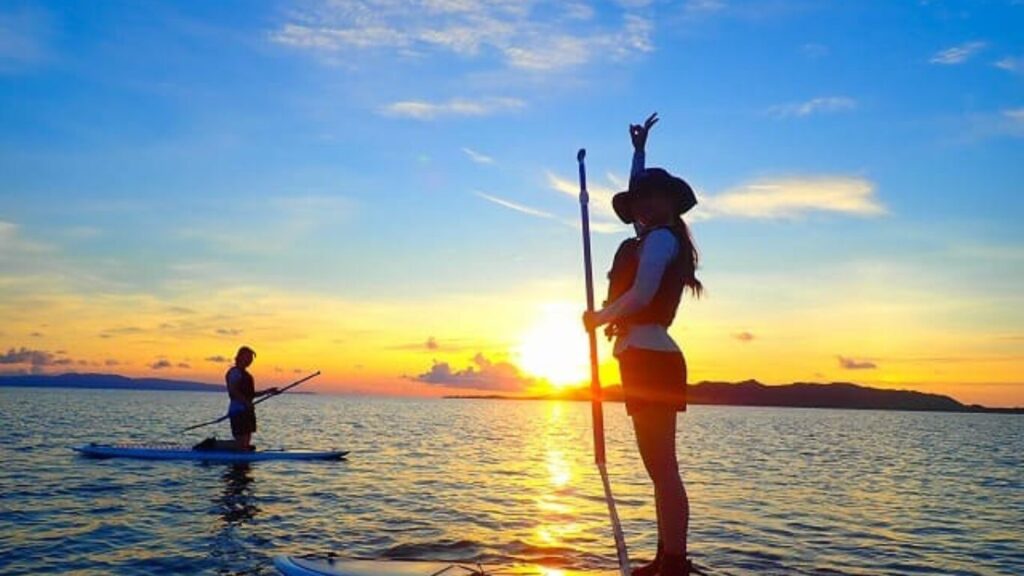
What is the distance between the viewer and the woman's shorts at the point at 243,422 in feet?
86.7

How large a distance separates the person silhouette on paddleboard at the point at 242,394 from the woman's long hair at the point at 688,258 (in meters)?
20.4

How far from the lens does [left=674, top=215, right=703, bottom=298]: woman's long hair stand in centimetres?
642

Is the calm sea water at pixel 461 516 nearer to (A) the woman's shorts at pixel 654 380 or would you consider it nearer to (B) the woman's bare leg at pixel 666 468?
(B) the woman's bare leg at pixel 666 468

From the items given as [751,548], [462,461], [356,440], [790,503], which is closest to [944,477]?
[790,503]

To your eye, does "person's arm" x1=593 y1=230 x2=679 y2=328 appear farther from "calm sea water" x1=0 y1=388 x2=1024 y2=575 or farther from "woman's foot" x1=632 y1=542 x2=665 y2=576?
"calm sea water" x1=0 y1=388 x2=1024 y2=575

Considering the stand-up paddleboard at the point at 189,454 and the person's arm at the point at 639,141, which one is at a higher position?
the person's arm at the point at 639,141

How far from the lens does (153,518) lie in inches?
682

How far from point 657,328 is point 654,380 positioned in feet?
1.33

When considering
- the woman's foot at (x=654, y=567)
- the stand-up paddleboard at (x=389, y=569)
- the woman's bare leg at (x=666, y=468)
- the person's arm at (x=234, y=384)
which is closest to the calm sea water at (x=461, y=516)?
the person's arm at (x=234, y=384)

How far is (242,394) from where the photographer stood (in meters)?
25.7

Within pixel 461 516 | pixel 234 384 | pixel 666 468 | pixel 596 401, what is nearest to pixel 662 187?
pixel 596 401

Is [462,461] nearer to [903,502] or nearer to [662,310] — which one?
[903,502]

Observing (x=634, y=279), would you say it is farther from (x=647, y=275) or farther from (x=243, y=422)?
(x=243, y=422)

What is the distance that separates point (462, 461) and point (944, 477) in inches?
898
